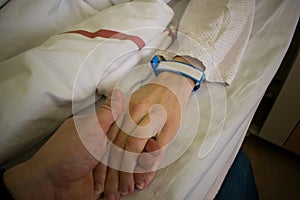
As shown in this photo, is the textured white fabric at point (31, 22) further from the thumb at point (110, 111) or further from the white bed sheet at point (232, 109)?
the white bed sheet at point (232, 109)

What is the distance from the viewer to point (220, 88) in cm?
57

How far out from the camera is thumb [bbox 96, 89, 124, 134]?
1.42 feet

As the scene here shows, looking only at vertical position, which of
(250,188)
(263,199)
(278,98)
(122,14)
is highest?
(122,14)

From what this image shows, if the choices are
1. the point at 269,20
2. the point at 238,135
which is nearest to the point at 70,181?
the point at 238,135

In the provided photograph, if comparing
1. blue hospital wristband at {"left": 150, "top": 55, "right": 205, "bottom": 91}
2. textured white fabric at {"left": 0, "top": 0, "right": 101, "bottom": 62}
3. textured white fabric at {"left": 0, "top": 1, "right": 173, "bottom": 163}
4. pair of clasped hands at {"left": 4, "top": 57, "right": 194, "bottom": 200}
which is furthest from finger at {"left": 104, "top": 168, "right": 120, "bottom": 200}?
textured white fabric at {"left": 0, "top": 0, "right": 101, "bottom": 62}

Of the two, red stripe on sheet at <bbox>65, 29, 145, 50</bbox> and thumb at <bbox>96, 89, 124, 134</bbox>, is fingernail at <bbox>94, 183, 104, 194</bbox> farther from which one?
red stripe on sheet at <bbox>65, 29, 145, 50</bbox>

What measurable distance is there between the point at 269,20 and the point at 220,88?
32 cm

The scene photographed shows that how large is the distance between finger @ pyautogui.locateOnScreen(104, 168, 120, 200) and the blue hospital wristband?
0.26 m

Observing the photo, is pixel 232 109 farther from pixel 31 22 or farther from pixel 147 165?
pixel 31 22

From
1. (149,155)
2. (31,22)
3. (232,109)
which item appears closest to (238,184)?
(232,109)

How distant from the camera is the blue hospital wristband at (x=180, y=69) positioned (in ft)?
1.81

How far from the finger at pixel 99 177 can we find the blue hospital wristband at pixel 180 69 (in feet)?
0.84

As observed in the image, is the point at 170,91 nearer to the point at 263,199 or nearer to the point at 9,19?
the point at 9,19

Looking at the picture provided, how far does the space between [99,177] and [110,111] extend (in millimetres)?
115
